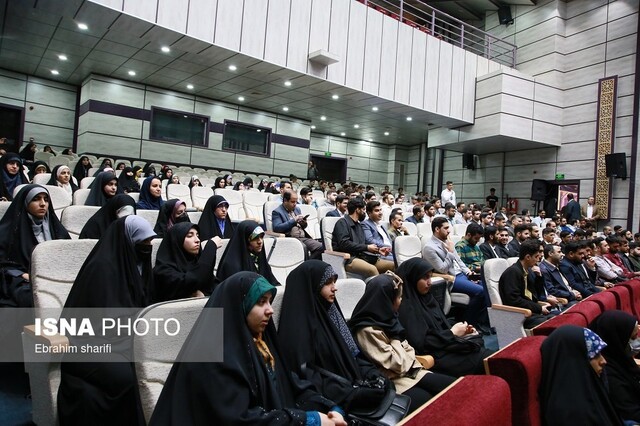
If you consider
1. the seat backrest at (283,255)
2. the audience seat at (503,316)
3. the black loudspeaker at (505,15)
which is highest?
the black loudspeaker at (505,15)

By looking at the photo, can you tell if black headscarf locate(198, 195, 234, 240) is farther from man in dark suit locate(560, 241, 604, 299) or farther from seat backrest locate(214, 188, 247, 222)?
man in dark suit locate(560, 241, 604, 299)

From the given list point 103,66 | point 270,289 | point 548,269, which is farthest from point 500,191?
point 270,289

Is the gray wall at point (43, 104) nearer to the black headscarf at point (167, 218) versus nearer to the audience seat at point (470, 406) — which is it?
the black headscarf at point (167, 218)

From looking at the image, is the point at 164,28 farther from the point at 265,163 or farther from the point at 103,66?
the point at 265,163

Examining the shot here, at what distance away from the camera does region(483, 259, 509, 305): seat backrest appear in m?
3.75

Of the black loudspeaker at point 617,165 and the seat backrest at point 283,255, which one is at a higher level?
the black loudspeaker at point 617,165

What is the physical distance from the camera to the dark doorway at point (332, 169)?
16.2 m

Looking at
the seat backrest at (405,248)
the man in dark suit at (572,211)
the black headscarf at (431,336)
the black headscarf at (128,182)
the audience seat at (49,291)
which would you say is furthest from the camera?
the man in dark suit at (572,211)

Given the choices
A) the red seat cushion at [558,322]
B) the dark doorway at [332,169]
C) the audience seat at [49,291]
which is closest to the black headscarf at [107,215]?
the audience seat at [49,291]

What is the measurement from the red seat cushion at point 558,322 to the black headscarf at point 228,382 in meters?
1.47

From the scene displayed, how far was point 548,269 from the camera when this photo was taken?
14.7ft

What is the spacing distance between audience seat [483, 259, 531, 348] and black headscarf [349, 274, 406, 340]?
157 cm

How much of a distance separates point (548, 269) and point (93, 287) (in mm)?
4444

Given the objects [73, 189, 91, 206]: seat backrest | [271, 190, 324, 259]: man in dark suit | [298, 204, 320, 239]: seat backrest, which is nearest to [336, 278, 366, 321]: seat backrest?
[271, 190, 324, 259]: man in dark suit
